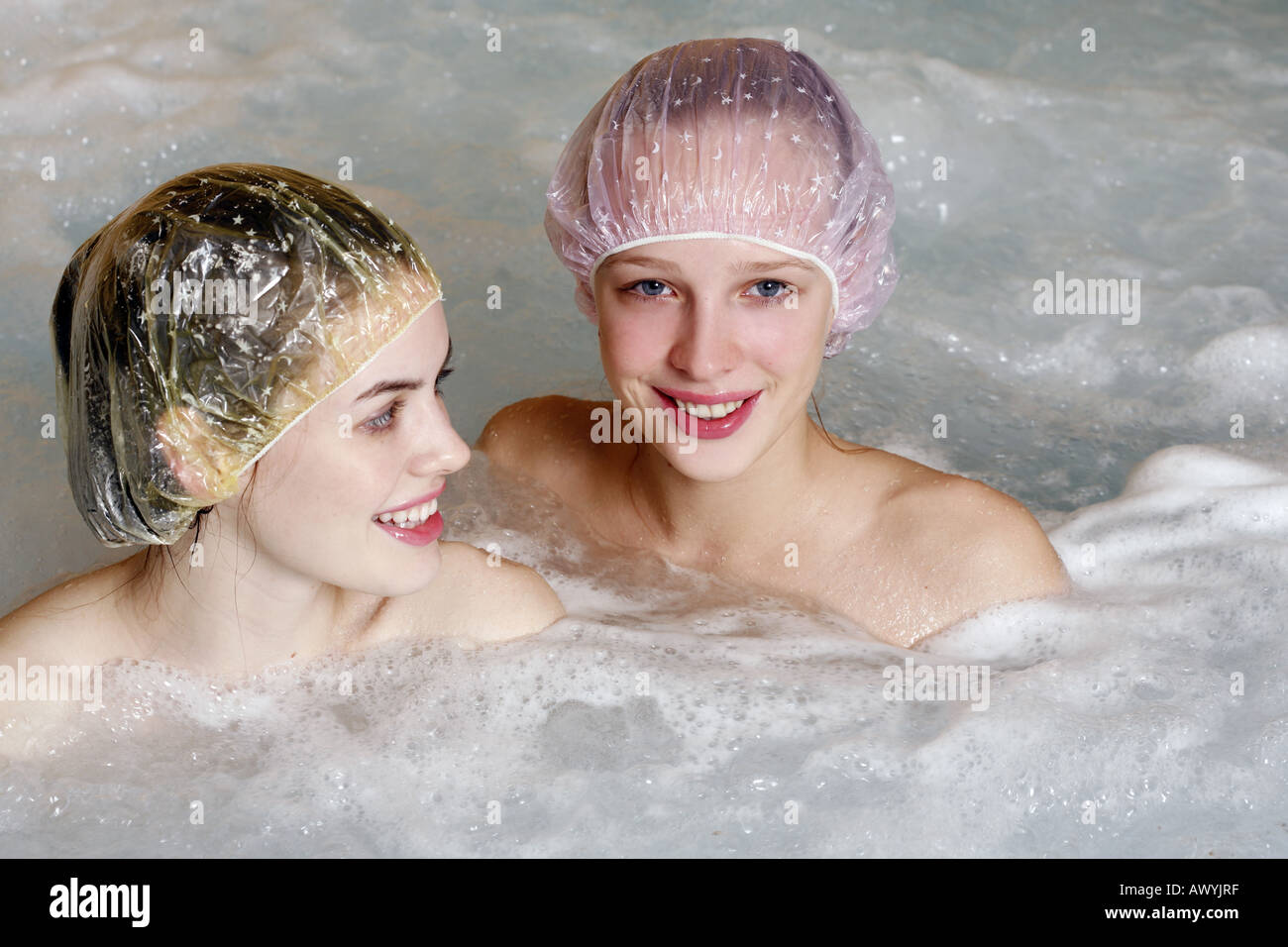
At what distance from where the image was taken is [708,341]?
2381 mm

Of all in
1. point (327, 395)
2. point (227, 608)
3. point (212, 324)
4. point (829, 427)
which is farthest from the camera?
point (829, 427)

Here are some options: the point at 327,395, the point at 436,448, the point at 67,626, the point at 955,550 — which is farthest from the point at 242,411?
the point at 955,550

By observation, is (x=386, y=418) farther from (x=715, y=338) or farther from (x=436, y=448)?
(x=715, y=338)

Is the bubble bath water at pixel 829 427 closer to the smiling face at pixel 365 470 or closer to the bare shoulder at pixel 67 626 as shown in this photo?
the bare shoulder at pixel 67 626

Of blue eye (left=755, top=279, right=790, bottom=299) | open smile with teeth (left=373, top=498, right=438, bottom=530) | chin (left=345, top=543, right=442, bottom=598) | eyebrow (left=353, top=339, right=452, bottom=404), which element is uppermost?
blue eye (left=755, top=279, right=790, bottom=299)

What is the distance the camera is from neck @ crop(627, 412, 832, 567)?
2.71 metres

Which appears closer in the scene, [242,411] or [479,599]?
[242,411]

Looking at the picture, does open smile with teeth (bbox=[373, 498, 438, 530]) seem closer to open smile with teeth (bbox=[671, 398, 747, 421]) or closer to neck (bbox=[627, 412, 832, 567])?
open smile with teeth (bbox=[671, 398, 747, 421])

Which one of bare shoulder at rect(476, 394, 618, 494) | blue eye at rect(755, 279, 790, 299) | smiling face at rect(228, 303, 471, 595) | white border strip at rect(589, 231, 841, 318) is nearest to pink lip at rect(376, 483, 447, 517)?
smiling face at rect(228, 303, 471, 595)

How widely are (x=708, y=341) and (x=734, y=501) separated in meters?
0.47

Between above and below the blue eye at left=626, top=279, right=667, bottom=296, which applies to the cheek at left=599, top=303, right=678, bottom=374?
below

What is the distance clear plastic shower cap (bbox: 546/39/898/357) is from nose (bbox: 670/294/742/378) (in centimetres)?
12

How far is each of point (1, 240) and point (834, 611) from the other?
8.19 feet

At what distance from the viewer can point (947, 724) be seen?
2.56 metres
